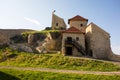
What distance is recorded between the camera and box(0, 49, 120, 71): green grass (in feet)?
94.5

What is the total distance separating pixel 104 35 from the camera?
4225cm

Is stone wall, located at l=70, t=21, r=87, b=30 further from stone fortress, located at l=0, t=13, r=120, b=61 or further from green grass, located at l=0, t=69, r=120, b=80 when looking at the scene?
green grass, located at l=0, t=69, r=120, b=80

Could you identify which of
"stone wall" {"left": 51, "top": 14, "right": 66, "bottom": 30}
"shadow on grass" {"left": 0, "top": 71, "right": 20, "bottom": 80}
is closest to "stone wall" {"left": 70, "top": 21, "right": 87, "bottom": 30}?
"stone wall" {"left": 51, "top": 14, "right": 66, "bottom": 30}

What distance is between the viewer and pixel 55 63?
1206 inches

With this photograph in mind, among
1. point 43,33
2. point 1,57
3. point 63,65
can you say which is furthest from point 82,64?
point 43,33

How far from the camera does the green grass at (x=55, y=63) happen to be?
2880 centimetres

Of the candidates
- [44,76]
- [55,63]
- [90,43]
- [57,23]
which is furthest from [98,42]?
[44,76]

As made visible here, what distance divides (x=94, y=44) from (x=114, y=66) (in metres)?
11.6

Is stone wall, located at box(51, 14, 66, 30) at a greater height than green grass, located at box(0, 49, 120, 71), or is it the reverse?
stone wall, located at box(51, 14, 66, 30)

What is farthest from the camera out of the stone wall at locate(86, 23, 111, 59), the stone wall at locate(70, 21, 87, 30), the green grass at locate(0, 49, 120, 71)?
the stone wall at locate(70, 21, 87, 30)

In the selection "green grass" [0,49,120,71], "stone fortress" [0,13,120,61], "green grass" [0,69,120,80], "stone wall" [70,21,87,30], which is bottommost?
"green grass" [0,69,120,80]

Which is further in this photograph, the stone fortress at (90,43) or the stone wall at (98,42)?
the stone wall at (98,42)

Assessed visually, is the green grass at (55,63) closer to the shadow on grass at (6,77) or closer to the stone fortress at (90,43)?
the shadow on grass at (6,77)

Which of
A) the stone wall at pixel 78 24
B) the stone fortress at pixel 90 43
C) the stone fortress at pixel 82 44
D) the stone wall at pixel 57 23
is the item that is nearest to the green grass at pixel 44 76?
the stone fortress at pixel 82 44
